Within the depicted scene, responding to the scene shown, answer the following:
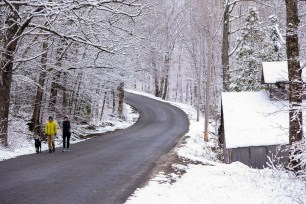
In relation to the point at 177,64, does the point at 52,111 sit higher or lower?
lower

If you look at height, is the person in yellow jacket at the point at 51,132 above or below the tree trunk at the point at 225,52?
below

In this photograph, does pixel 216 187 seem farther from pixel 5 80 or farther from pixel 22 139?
pixel 22 139

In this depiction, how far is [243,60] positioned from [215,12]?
26.7ft

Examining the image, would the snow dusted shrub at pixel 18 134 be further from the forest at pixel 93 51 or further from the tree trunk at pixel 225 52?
the tree trunk at pixel 225 52

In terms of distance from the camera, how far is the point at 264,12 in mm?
44281

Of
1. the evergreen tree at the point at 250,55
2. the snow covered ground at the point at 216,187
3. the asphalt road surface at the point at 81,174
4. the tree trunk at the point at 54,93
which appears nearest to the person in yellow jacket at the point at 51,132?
the asphalt road surface at the point at 81,174

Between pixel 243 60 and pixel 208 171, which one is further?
pixel 243 60

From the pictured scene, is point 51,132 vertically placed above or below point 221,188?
above

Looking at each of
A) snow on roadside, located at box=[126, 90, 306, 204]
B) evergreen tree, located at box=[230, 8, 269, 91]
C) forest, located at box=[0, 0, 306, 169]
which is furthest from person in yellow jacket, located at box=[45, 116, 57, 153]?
Result: evergreen tree, located at box=[230, 8, 269, 91]

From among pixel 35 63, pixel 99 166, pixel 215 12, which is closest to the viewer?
pixel 99 166

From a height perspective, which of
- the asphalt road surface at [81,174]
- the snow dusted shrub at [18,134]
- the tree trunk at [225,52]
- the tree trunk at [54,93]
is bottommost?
the asphalt road surface at [81,174]

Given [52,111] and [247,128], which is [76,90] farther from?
[247,128]

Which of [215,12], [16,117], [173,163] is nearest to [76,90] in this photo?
[16,117]

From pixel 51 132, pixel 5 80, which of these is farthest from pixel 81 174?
pixel 5 80
